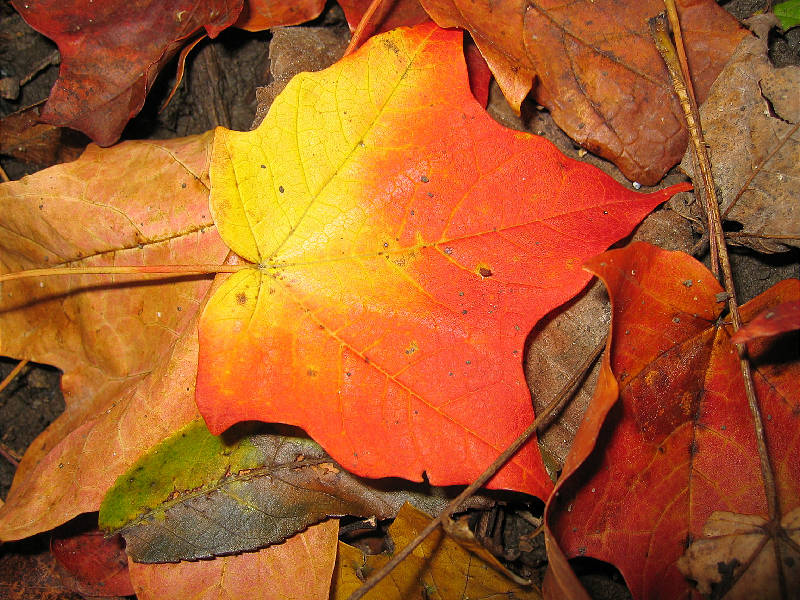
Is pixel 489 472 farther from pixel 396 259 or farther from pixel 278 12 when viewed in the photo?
pixel 278 12

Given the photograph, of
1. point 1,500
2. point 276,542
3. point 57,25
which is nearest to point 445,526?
point 276,542

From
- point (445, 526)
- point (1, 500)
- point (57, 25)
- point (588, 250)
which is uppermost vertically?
point (57, 25)

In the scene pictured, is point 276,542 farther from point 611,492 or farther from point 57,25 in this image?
point 57,25

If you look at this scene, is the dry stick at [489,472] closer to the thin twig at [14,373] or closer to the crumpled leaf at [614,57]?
the crumpled leaf at [614,57]

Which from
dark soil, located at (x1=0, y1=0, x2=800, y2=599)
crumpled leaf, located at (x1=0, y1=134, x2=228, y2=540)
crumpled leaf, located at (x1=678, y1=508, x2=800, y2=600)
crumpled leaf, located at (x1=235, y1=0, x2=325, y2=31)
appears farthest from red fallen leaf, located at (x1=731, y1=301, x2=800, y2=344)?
crumpled leaf, located at (x1=235, y1=0, x2=325, y2=31)

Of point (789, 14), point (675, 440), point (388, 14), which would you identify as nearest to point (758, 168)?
point (789, 14)

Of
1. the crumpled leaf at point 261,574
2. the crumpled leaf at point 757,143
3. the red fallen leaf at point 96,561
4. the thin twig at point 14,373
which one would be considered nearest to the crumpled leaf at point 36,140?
the thin twig at point 14,373

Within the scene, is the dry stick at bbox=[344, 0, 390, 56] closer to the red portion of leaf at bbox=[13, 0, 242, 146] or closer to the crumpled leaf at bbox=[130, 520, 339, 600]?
the red portion of leaf at bbox=[13, 0, 242, 146]
